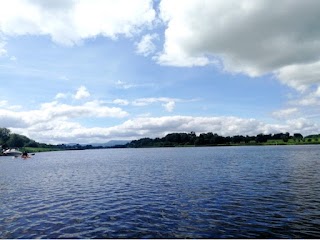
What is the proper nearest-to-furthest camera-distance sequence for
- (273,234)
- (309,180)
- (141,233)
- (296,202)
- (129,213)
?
(273,234)
(141,233)
(129,213)
(296,202)
(309,180)

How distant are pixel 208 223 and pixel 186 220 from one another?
2.50m

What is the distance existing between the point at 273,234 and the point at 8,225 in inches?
1035

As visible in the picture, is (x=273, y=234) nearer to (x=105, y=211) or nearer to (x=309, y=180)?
(x=105, y=211)

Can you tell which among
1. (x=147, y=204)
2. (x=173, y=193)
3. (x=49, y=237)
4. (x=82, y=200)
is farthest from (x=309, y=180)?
(x=49, y=237)

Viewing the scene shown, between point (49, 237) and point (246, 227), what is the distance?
18088 millimetres

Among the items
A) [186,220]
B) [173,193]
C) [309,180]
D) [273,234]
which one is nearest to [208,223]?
[186,220]

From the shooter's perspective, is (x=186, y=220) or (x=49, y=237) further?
(x=186, y=220)

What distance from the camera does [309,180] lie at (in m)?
54.0

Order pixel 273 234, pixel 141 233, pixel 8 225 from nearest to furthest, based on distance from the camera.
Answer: pixel 273 234 → pixel 141 233 → pixel 8 225

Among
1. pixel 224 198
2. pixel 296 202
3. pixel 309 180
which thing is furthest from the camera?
pixel 309 180

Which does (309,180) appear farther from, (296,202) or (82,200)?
(82,200)

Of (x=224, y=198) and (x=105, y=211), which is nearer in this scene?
(x=105, y=211)

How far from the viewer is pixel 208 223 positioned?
28688mm

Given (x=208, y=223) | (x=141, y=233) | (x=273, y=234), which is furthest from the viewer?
(x=208, y=223)
